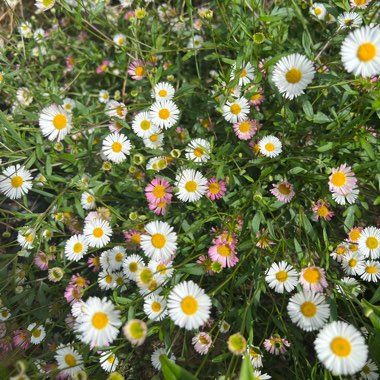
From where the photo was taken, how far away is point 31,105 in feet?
9.86

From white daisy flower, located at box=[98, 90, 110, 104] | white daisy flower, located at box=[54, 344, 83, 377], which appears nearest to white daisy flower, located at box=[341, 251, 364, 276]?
white daisy flower, located at box=[54, 344, 83, 377]

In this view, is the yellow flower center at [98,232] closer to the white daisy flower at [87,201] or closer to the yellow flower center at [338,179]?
the white daisy flower at [87,201]

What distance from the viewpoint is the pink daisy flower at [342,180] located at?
208cm

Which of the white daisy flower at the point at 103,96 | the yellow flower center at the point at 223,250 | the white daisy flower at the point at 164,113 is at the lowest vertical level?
the yellow flower center at the point at 223,250

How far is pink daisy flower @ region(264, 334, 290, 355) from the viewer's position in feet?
A: 6.73

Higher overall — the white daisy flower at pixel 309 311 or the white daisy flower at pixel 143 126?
the white daisy flower at pixel 143 126

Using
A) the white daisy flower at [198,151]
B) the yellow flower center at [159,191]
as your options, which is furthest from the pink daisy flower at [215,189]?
the yellow flower center at [159,191]

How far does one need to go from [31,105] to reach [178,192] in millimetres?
1461

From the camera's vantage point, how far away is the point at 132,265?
2.32 meters

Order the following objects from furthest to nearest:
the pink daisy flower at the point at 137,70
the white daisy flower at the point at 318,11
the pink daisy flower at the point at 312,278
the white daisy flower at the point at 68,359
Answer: the pink daisy flower at the point at 137,70 → the white daisy flower at the point at 318,11 → the white daisy flower at the point at 68,359 → the pink daisy flower at the point at 312,278

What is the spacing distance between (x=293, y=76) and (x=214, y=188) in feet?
2.43

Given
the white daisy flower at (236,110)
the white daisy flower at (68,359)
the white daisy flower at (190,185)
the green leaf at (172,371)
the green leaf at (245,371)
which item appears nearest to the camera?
the green leaf at (245,371)

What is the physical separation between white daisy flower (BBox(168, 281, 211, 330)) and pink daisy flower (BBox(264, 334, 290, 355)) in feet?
1.56

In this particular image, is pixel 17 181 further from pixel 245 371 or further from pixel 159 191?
pixel 245 371
